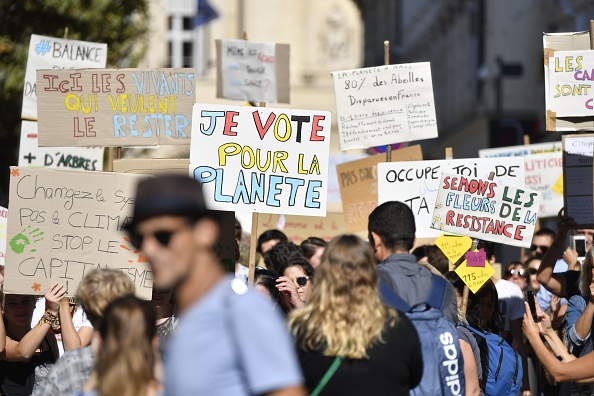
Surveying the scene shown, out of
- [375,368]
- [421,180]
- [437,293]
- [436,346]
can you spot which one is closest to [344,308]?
[375,368]

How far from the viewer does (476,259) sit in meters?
7.92

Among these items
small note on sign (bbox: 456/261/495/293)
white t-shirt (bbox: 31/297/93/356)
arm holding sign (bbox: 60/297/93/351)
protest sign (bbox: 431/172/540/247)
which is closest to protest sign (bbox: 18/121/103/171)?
white t-shirt (bbox: 31/297/93/356)

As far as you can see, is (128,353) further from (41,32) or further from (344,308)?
(41,32)

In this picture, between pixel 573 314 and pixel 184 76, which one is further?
pixel 184 76

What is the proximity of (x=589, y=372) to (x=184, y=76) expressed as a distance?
385 centimetres

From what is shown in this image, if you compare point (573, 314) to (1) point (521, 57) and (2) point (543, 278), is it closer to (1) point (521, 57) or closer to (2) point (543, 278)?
(2) point (543, 278)

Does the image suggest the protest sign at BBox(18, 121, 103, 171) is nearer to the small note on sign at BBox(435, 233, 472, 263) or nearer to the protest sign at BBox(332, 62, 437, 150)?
the protest sign at BBox(332, 62, 437, 150)

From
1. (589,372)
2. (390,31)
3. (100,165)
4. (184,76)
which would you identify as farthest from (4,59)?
(390,31)

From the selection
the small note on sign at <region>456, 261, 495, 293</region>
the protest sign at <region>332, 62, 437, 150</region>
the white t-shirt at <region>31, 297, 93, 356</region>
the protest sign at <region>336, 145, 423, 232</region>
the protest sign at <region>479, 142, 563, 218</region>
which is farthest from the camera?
the protest sign at <region>479, 142, 563, 218</region>

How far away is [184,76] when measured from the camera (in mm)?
8695

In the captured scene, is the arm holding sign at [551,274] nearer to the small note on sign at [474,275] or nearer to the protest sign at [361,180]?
the small note on sign at [474,275]

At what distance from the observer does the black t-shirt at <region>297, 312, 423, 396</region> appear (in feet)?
15.9

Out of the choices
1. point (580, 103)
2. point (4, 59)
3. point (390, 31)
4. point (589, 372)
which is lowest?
point (589, 372)

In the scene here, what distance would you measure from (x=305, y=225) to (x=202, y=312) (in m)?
9.36
